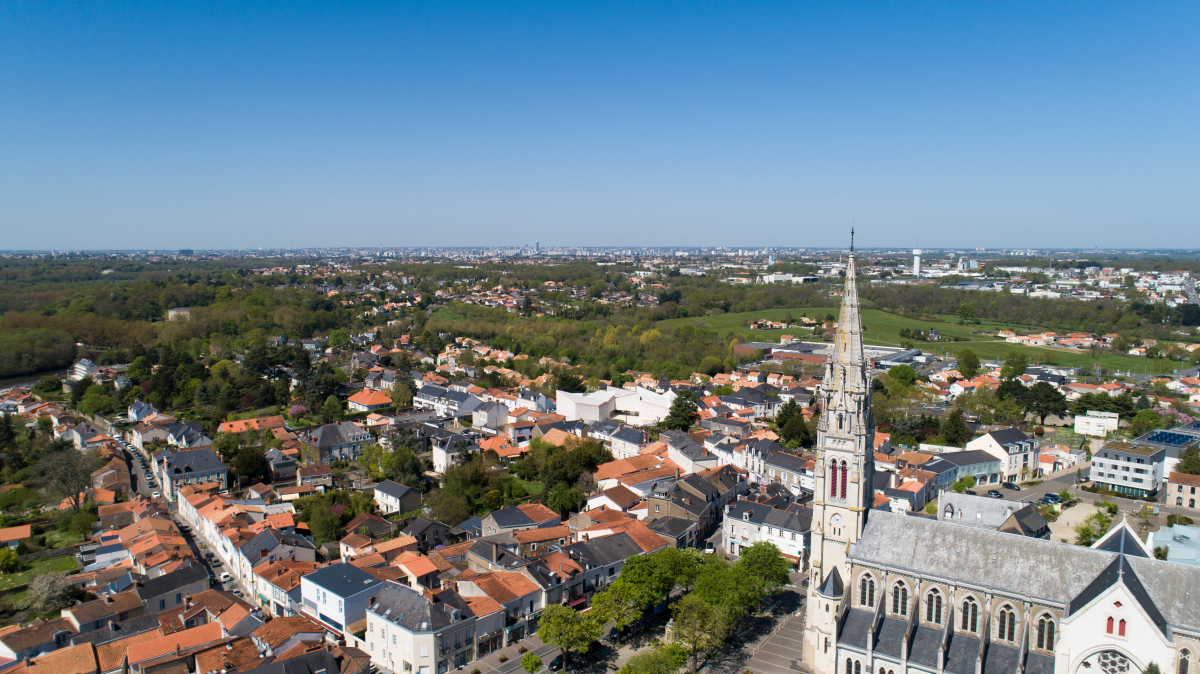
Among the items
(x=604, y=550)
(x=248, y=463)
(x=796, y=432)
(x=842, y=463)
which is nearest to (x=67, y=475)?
(x=248, y=463)

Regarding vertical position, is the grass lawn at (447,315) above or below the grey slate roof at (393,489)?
above

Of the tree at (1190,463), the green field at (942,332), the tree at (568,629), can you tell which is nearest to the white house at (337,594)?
the tree at (568,629)

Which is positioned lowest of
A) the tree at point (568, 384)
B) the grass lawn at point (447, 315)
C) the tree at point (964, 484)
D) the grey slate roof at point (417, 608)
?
the tree at point (964, 484)

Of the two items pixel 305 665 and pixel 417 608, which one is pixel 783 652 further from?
pixel 305 665

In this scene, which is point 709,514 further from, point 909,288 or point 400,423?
point 909,288

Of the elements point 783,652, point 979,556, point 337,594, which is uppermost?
point 979,556

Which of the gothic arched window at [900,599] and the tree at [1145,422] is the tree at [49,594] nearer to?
the gothic arched window at [900,599]

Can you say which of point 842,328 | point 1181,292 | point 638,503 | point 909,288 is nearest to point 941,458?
point 638,503
